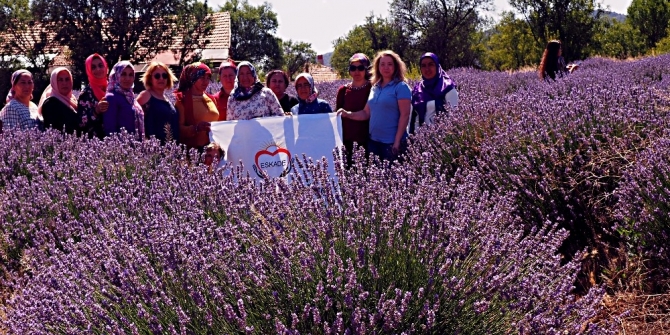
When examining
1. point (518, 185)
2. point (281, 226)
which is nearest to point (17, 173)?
point (281, 226)

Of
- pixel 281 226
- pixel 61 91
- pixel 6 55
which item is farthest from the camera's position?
pixel 6 55

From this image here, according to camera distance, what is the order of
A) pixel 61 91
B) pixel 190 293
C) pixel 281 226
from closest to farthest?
1. pixel 190 293
2. pixel 281 226
3. pixel 61 91

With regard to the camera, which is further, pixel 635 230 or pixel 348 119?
pixel 348 119

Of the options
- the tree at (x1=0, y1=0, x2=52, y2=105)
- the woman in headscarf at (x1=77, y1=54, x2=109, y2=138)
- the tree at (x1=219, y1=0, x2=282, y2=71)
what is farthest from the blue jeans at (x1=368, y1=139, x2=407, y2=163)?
the tree at (x1=219, y1=0, x2=282, y2=71)

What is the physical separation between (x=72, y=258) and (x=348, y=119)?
3.29 meters

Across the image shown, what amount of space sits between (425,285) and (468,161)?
251 cm

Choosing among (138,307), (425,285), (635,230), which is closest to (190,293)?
(138,307)

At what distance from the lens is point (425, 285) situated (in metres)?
2.14

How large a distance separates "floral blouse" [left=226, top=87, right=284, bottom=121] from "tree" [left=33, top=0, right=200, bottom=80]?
67.5 feet

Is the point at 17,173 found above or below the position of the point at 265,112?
below

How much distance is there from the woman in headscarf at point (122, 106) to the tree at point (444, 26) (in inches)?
1086

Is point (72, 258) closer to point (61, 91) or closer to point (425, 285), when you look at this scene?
point (425, 285)

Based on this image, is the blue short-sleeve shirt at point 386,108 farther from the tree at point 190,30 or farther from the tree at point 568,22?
the tree at point 568,22

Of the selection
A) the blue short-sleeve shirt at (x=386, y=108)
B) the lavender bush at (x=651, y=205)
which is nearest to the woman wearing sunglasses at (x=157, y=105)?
the blue short-sleeve shirt at (x=386, y=108)
